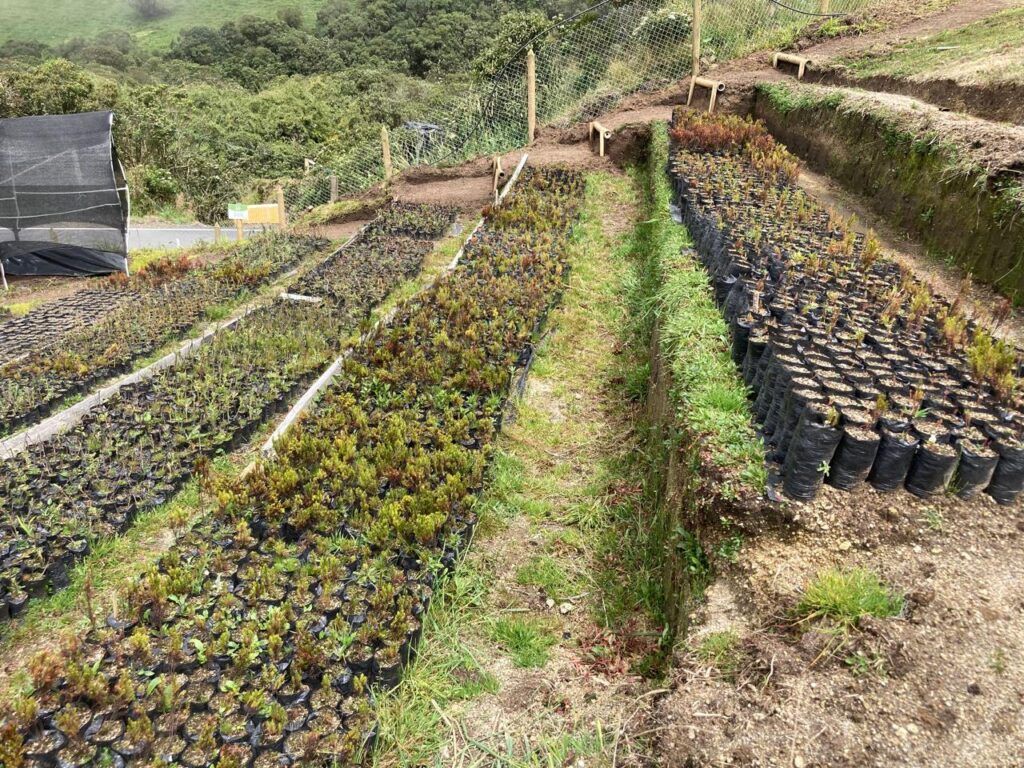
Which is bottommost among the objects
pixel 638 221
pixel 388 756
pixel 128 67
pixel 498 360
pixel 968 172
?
pixel 388 756

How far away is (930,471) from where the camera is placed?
11.1 feet

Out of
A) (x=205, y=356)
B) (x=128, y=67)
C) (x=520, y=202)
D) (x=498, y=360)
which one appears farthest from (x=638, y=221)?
(x=128, y=67)

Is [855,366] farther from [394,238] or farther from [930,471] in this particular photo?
[394,238]

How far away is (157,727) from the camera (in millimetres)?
2969

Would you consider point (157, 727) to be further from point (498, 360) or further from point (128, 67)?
point (128, 67)

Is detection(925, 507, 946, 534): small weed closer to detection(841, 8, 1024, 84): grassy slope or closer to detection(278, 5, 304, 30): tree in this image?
detection(841, 8, 1024, 84): grassy slope

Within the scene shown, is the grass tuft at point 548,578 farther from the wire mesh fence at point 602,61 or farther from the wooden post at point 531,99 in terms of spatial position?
the wire mesh fence at point 602,61

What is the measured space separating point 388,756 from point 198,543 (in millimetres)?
1923

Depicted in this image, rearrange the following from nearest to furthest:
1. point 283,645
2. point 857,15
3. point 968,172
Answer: point 283,645
point 968,172
point 857,15

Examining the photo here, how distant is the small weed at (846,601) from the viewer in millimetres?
2859

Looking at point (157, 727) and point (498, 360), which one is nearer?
point (157, 727)

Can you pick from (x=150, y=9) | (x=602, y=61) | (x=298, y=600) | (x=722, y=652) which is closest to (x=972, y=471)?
(x=722, y=652)

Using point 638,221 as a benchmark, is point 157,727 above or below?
below

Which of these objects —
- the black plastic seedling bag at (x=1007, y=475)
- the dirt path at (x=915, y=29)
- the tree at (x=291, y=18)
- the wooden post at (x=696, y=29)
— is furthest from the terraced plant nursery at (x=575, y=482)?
the tree at (x=291, y=18)
